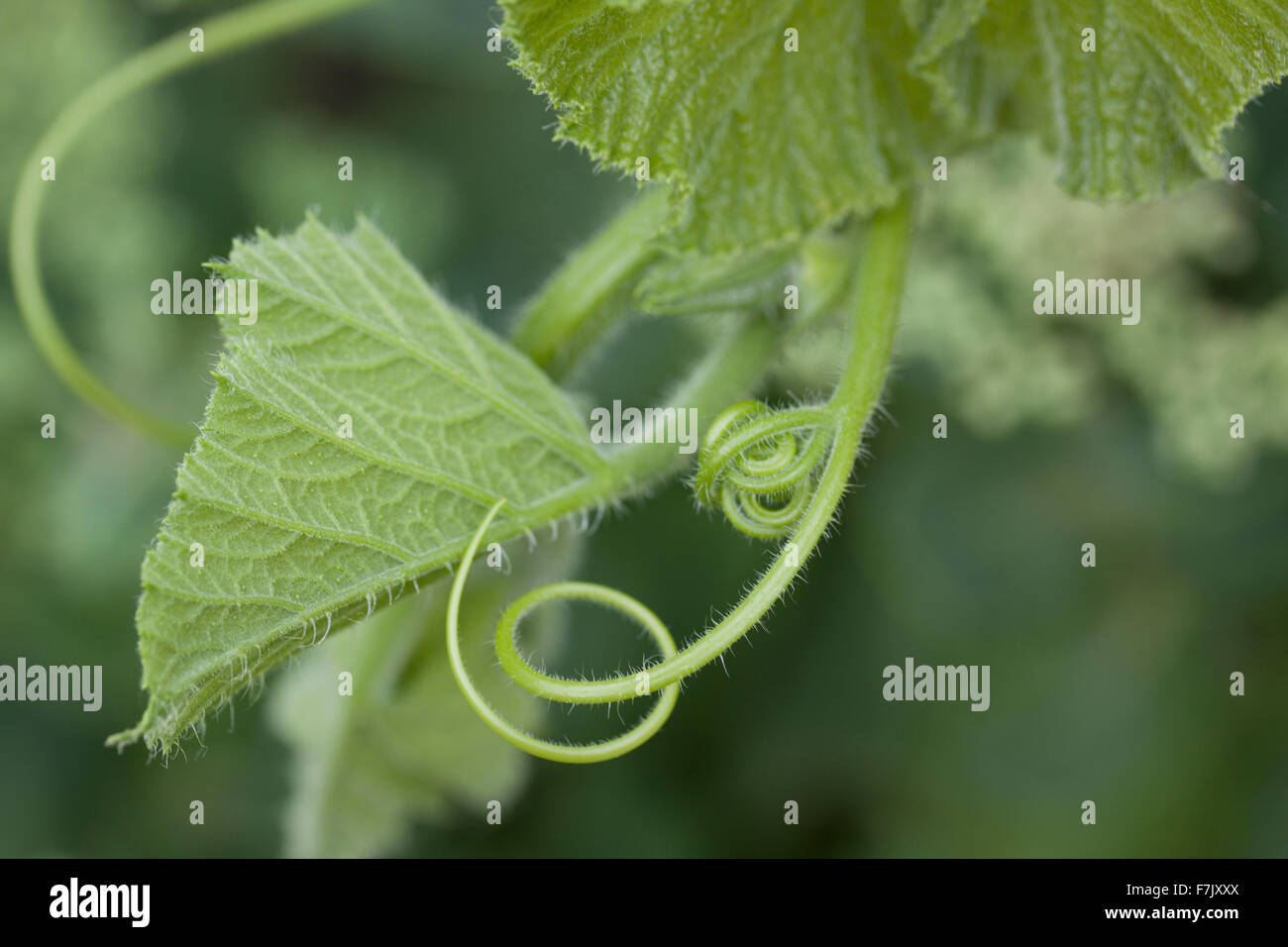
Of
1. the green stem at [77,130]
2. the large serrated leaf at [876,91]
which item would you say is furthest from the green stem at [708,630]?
the green stem at [77,130]

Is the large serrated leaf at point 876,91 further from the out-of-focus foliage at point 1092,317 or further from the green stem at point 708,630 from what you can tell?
the out-of-focus foliage at point 1092,317

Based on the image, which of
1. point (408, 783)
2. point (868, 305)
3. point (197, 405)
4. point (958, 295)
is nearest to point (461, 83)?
point (197, 405)

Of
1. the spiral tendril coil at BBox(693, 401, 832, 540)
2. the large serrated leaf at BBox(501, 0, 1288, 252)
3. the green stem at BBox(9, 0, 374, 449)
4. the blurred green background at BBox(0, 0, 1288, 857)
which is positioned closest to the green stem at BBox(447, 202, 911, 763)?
the spiral tendril coil at BBox(693, 401, 832, 540)

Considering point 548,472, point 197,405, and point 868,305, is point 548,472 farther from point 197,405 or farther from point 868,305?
point 197,405

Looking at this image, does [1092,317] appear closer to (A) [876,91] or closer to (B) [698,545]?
(B) [698,545]

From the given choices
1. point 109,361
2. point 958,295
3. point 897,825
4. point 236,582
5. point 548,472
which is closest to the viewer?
point 236,582

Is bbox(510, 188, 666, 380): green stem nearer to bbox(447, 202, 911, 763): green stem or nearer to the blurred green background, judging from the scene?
bbox(447, 202, 911, 763): green stem

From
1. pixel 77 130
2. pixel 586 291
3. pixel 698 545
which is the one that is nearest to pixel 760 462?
pixel 586 291

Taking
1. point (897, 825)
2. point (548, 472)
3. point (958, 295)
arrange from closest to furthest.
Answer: point (548, 472)
point (958, 295)
point (897, 825)
